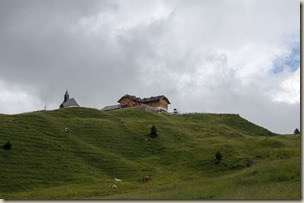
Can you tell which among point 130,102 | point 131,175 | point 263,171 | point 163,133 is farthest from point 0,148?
point 130,102

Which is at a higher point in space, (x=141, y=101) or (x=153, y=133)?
(x=141, y=101)

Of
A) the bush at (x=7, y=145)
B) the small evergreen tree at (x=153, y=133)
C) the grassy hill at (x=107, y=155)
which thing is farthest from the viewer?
the small evergreen tree at (x=153, y=133)

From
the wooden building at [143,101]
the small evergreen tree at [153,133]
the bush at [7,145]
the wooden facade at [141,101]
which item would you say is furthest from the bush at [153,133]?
the wooden facade at [141,101]

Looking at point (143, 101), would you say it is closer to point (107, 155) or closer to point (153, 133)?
point (153, 133)

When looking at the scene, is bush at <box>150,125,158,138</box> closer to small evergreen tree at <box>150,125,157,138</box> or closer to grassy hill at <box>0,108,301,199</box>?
small evergreen tree at <box>150,125,157,138</box>

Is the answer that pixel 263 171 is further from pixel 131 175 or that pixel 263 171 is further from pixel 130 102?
pixel 130 102

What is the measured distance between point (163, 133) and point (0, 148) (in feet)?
113

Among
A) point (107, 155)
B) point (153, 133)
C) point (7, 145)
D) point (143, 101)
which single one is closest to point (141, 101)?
point (143, 101)

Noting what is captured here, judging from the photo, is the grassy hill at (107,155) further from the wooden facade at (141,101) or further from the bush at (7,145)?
the wooden facade at (141,101)

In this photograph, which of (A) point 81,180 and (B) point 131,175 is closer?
(A) point 81,180

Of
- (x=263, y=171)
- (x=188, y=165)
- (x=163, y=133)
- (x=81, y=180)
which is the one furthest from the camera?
(x=163, y=133)

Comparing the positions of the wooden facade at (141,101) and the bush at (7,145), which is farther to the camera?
the wooden facade at (141,101)

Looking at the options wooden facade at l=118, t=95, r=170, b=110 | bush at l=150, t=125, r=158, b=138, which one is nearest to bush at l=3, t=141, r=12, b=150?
bush at l=150, t=125, r=158, b=138

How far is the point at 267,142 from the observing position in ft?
250
